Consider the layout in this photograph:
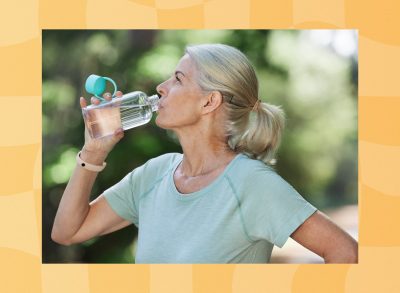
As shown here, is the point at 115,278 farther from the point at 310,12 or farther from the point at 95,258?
the point at 95,258

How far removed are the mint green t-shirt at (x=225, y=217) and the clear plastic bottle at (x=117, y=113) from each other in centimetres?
27

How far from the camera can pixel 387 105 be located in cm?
251

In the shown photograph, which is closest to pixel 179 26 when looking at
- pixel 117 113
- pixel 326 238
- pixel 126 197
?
pixel 117 113

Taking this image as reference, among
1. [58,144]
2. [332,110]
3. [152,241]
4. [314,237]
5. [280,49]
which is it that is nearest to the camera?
[314,237]

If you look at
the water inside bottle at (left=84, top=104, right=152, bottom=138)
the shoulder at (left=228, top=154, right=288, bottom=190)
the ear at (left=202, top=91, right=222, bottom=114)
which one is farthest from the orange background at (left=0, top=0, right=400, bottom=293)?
the shoulder at (left=228, top=154, right=288, bottom=190)

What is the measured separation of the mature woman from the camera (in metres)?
1.95

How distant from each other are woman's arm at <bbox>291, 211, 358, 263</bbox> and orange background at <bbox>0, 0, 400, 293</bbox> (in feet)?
1.55

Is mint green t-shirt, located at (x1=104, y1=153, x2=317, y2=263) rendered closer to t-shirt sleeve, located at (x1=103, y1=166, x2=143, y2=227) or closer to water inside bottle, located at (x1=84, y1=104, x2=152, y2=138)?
t-shirt sleeve, located at (x1=103, y1=166, x2=143, y2=227)

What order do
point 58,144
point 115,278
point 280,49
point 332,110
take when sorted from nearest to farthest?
1. point 115,278
2. point 58,144
3. point 280,49
4. point 332,110

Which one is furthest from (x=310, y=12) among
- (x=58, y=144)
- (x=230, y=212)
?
(x=58, y=144)

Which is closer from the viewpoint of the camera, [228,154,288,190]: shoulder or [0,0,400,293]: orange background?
[228,154,288,190]: shoulder

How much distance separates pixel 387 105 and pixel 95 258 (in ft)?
10.9

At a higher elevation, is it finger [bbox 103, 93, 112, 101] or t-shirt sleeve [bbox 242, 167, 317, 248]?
finger [bbox 103, 93, 112, 101]

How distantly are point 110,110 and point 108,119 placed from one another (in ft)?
0.10
